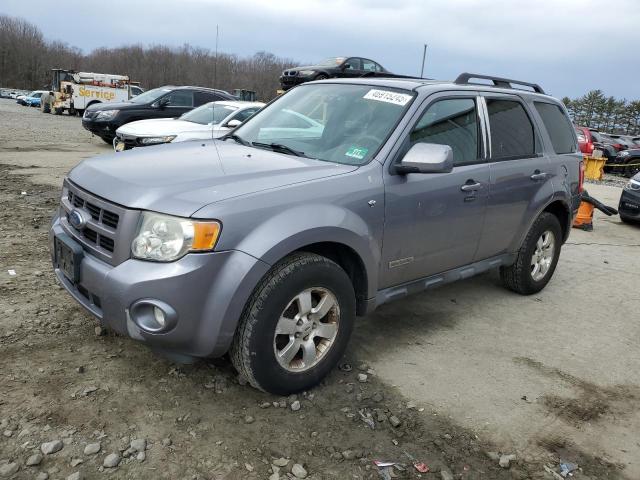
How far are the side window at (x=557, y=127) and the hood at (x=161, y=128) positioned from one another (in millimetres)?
6310

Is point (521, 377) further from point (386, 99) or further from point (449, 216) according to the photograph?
point (386, 99)

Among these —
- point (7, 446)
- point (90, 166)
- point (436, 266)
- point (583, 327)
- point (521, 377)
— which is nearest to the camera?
point (7, 446)

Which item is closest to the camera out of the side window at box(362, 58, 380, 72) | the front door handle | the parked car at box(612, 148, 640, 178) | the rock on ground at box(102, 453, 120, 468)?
the rock on ground at box(102, 453, 120, 468)

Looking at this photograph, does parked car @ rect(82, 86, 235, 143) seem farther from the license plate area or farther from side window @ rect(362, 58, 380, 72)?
the license plate area

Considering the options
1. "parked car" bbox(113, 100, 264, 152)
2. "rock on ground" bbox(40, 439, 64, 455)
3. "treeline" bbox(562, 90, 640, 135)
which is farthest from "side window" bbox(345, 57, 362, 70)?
"treeline" bbox(562, 90, 640, 135)

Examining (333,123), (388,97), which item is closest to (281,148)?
(333,123)

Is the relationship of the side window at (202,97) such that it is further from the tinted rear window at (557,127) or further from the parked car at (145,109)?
the tinted rear window at (557,127)

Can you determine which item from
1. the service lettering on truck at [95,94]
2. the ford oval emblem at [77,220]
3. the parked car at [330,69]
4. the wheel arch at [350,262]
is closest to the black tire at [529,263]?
the wheel arch at [350,262]

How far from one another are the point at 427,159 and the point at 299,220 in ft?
3.01

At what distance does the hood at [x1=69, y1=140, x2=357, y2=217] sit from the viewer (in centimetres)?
261

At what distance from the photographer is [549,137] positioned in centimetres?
483

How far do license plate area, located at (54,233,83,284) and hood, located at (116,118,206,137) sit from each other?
6.63m

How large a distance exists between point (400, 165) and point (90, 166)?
185cm

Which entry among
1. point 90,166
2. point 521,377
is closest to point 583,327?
point 521,377
